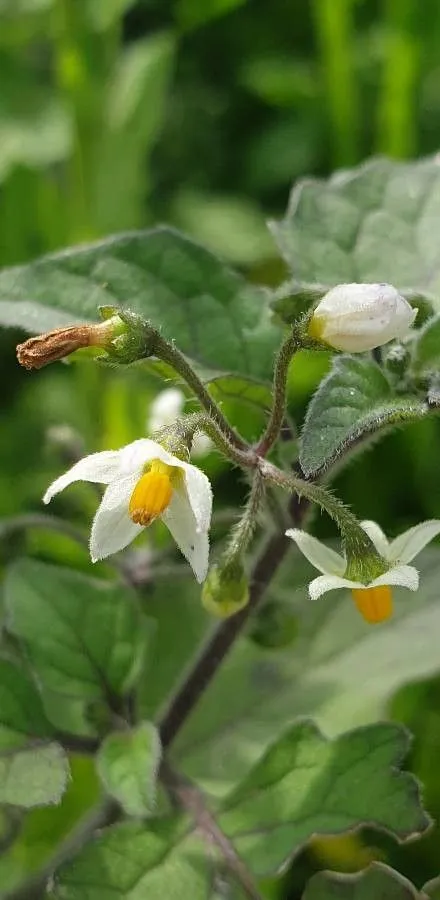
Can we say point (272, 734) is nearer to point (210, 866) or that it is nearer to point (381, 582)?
point (210, 866)

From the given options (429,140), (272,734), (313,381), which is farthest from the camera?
(429,140)

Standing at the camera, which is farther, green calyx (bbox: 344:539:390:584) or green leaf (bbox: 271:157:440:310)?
green leaf (bbox: 271:157:440:310)

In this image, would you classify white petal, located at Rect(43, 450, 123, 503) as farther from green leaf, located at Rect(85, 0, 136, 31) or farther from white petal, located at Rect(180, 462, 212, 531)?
green leaf, located at Rect(85, 0, 136, 31)

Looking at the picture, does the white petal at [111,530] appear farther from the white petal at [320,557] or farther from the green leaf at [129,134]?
the green leaf at [129,134]

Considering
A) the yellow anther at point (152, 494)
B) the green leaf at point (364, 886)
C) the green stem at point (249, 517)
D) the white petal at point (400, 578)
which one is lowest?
the green leaf at point (364, 886)

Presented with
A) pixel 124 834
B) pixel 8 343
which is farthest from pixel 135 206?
pixel 124 834

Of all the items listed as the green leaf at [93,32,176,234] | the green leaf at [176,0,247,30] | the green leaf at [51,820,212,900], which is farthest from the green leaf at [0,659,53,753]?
the green leaf at [176,0,247,30]

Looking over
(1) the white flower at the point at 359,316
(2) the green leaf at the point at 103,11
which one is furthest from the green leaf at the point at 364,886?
(2) the green leaf at the point at 103,11
